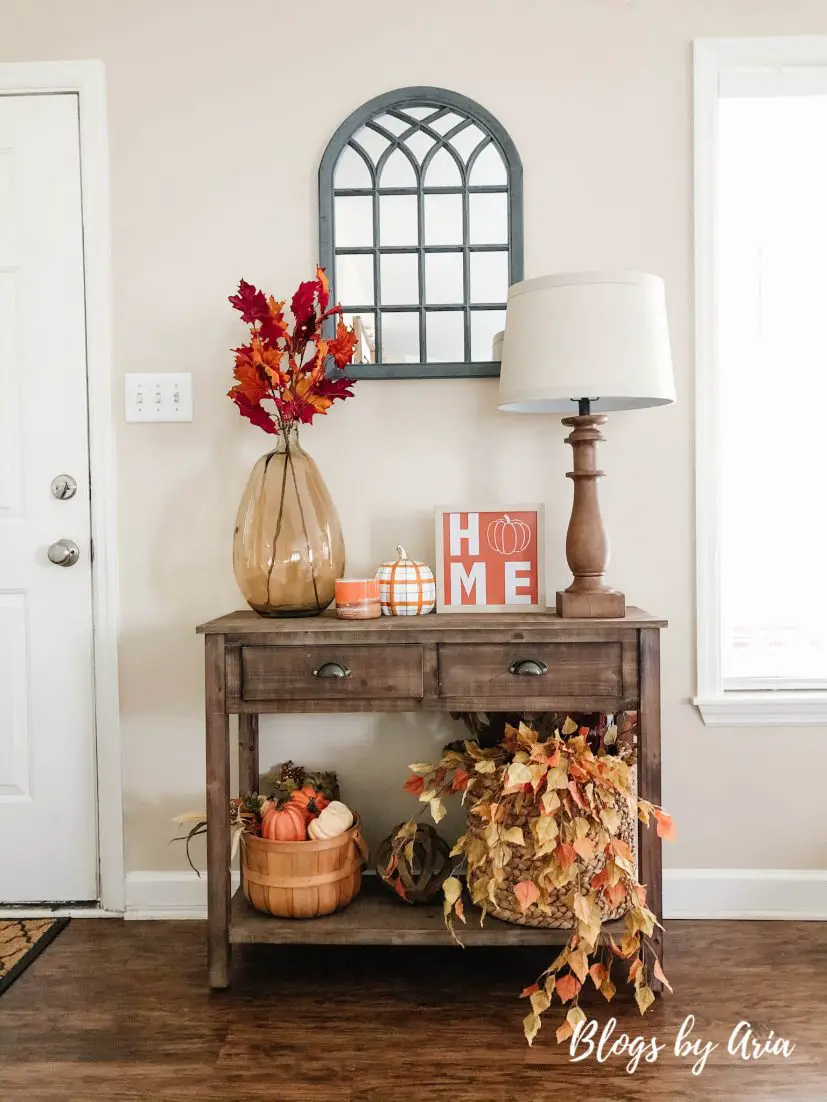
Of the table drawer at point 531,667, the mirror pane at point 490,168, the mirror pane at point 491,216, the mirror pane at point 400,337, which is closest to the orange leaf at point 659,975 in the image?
the table drawer at point 531,667

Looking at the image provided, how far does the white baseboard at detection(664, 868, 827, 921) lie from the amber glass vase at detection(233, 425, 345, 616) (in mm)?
1108

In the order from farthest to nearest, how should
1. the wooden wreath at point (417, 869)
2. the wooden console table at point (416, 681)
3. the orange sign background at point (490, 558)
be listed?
the orange sign background at point (490, 558) < the wooden wreath at point (417, 869) < the wooden console table at point (416, 681)

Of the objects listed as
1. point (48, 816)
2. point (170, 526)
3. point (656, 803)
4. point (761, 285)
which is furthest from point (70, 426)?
point (761, 285)

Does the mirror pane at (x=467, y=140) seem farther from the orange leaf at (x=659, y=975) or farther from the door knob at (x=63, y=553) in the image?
the orange leaf at (x=659, y=975)

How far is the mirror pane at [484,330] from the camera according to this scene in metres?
1.93

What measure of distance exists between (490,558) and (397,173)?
942mm

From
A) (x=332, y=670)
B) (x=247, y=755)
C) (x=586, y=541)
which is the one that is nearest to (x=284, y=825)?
(x=247, y=755)

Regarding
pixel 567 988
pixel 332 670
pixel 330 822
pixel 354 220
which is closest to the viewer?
pixel 567 988

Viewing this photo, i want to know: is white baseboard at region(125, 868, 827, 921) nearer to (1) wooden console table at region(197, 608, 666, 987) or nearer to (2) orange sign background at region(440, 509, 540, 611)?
(1) wooden console table at region(197, 608, 666, 987)

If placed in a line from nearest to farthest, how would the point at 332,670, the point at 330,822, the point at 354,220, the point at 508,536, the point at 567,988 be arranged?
the point at 567,988 < the point at 332,670 < the point at 330,822 < the point at 508,536 < the point at 354,220

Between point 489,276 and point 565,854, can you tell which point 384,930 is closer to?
point 565,854

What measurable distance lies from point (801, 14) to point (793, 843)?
196 centimetres

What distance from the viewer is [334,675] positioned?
63.4 inches

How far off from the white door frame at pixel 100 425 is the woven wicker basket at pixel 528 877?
3.09 feet
